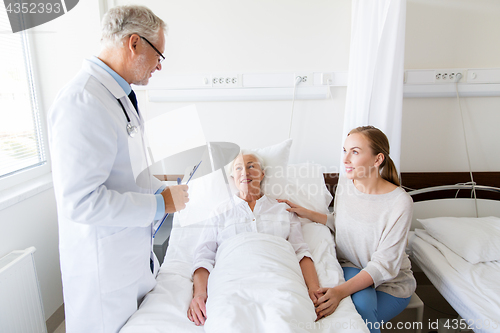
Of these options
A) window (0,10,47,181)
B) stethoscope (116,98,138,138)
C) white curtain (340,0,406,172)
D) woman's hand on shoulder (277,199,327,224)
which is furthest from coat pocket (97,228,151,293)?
white curtain (340,0,406,172)

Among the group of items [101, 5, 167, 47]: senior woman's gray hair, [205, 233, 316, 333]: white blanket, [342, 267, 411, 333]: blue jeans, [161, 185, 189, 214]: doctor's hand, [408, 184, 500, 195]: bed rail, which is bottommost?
[342, 267, 411, 333]: blue jeans

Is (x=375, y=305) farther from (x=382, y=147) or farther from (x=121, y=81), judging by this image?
(x=121, y=81)

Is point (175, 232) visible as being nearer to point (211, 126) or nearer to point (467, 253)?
point (211, 126)

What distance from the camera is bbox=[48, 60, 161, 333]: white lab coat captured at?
893 mm

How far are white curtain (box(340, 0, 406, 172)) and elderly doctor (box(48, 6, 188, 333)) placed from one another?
118 cm

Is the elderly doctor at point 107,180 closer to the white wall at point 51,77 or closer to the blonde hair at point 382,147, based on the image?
the white wall at point 51,77

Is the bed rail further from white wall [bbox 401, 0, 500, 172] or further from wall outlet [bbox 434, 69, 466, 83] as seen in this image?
wall outlet [bbox 434, 69, 466, 83]

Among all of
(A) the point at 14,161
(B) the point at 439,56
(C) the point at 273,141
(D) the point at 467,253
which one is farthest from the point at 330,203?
(A) the point at 14,161

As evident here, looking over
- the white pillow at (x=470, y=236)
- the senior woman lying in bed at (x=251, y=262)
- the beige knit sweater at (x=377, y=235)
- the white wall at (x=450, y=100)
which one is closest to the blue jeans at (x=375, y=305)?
the beige knit sweater at (x=377, y=235)

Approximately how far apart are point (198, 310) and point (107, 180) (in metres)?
0.62

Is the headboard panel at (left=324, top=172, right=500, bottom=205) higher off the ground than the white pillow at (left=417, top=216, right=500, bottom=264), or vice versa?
the headboard panel at (left=324, top=172, right=500, bottom=205)

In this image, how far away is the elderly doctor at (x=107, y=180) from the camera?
2.94 ft

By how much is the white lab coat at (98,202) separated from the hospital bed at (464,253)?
4.73ft

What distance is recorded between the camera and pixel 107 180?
41.2 inches
